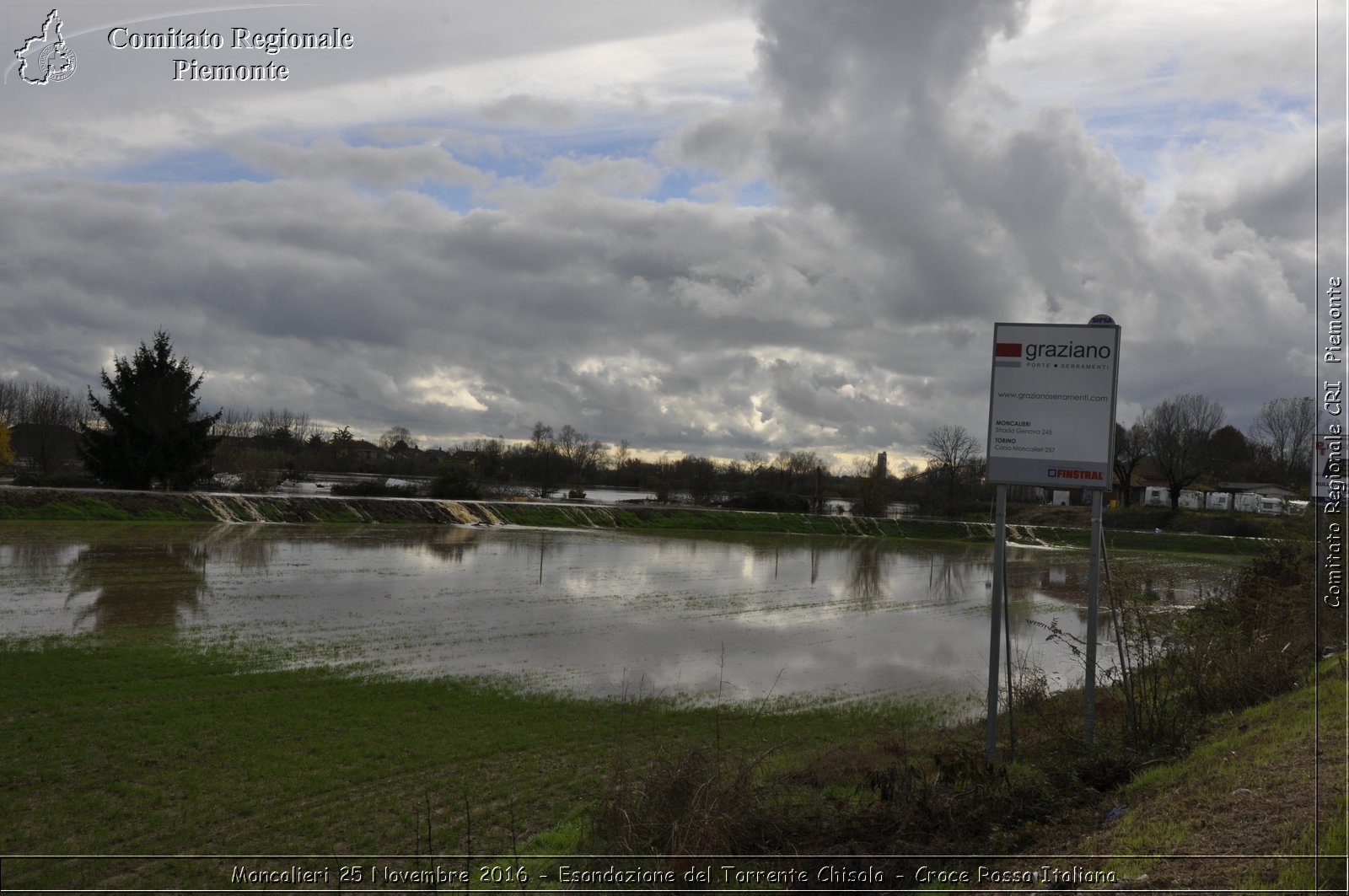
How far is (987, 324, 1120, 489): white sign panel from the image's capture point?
27.9 ft

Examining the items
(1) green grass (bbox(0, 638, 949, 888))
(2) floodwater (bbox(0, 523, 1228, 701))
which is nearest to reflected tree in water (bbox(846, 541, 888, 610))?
(2) floodwater (bbox(0, 523, 1228, 701))

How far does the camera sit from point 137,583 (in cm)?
2270

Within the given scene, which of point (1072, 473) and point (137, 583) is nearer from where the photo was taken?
point (1072, 473)

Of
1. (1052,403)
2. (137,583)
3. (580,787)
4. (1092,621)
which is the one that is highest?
(1052,403)

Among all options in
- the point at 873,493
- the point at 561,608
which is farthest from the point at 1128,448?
the point at 561,608

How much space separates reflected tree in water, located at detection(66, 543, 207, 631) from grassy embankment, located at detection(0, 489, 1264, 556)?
14749 mm

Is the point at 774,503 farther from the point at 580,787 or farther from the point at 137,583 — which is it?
the point at 580,787

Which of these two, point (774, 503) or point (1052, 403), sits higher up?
point (1052, 403)

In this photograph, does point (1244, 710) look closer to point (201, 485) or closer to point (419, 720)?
point (419, 720)

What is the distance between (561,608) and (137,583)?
11.7m

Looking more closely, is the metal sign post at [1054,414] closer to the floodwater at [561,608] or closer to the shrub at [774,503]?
the floodwater at [561,608]

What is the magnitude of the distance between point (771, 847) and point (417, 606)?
1693 centimetres

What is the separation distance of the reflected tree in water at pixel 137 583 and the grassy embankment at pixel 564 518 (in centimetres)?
1475

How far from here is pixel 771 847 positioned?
21.1 ft
